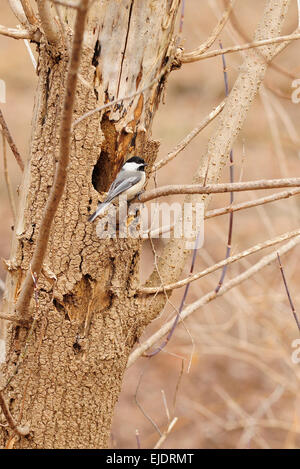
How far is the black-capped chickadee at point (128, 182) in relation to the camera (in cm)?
170

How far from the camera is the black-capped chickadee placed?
170 cm

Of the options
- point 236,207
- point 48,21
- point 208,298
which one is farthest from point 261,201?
point 48,21

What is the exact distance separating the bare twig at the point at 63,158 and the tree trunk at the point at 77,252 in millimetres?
123

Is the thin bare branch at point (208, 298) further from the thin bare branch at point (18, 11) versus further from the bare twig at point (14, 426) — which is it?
the thin bare branch at point (18, 11)

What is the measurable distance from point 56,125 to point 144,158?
319mm

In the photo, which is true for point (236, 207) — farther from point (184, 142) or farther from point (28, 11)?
point (28, 11)

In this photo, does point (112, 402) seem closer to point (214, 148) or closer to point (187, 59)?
point (214, 148)

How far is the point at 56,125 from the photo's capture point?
1.67m

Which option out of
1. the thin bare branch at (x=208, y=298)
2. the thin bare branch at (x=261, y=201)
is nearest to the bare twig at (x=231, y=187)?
the thin bare branch at (x=261, y=201)

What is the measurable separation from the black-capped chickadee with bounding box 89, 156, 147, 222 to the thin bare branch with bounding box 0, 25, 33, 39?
47cm

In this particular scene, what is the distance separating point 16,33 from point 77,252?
65 centimetres

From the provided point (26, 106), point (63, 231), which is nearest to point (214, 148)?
point (63, 231)

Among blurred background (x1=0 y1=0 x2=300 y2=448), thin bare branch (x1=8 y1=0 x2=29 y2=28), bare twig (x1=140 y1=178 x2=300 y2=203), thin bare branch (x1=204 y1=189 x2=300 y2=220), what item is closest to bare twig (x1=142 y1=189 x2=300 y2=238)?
thin bare branch (x1=204 y1=189 x2=300 y2=220)

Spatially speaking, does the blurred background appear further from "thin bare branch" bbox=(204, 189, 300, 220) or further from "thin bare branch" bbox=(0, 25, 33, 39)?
"thin bare branch" bbox=(0, 25, 33, 39)
